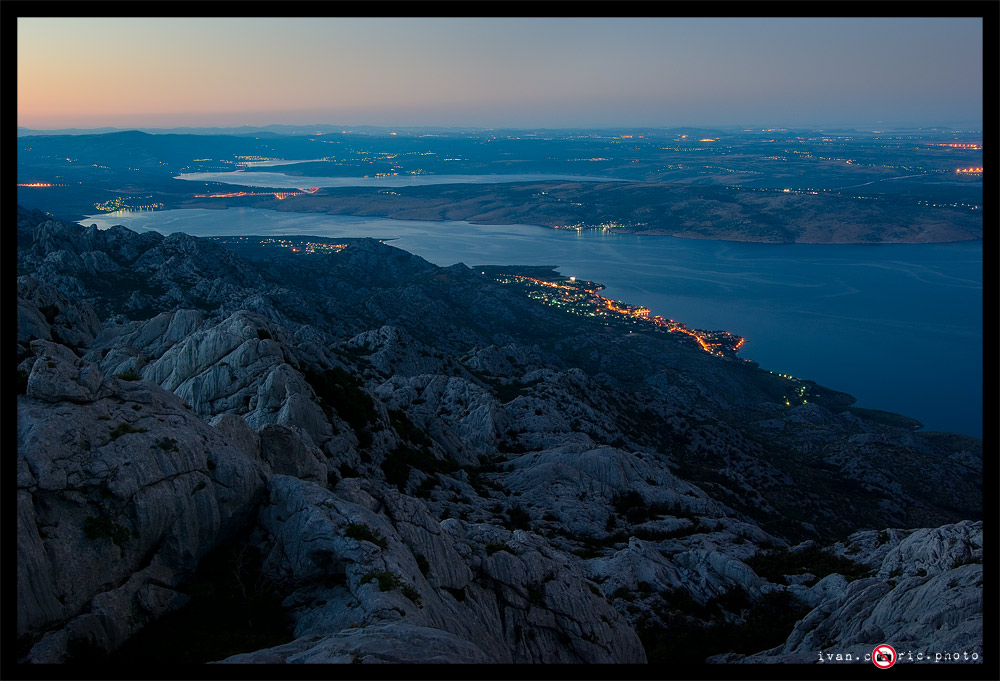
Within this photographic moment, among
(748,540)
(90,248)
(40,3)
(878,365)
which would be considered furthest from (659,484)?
(878,365)

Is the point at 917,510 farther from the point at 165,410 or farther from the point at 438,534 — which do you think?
the point at 165,410

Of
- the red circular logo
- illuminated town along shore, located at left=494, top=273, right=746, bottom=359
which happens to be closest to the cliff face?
the red circular logo

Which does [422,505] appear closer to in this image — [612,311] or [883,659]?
[883,659]

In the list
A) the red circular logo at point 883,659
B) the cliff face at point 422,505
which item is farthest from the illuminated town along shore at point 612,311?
the red circular logo at point 883,659

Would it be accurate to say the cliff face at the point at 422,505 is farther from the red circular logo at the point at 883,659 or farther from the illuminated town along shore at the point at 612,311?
the illuminated town along shore at the point at 612,311

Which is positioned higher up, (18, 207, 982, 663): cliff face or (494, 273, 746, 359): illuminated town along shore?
(18, 207, 982, 663): cliff face

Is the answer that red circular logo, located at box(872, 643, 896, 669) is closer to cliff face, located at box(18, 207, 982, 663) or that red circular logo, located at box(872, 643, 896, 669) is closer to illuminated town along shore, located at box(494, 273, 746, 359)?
cliff face, located at box(18, 207, 982, 663)
